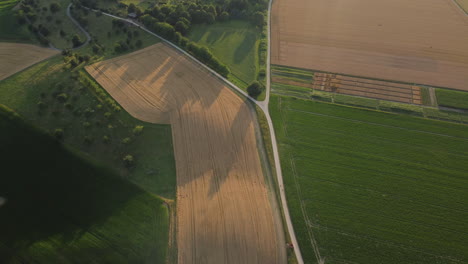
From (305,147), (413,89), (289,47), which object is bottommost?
(305,147)

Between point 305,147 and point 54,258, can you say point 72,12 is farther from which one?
point 305,147

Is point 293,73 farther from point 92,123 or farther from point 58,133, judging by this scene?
point 58,133

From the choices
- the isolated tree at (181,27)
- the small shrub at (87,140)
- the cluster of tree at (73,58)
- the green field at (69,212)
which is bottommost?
the green field at (69,212)

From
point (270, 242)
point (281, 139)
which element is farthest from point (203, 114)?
point (270, 242)

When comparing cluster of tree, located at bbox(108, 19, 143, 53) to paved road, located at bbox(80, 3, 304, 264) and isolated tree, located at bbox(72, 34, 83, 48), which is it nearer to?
paved road, located at bbox(80, 3, 304, 264)

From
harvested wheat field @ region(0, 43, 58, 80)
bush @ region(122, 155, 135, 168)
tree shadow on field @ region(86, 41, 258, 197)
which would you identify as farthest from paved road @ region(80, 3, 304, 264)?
bush @ region(122, 155, 135, 168)

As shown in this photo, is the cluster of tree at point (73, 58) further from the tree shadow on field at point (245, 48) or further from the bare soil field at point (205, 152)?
the tree shadow on field at point (245, 48)

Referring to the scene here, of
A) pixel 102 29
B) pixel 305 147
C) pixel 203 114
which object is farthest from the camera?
pixel 102 29

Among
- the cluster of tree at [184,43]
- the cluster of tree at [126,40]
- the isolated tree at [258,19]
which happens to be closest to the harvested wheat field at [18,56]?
the cluster of tree at [126,40]
